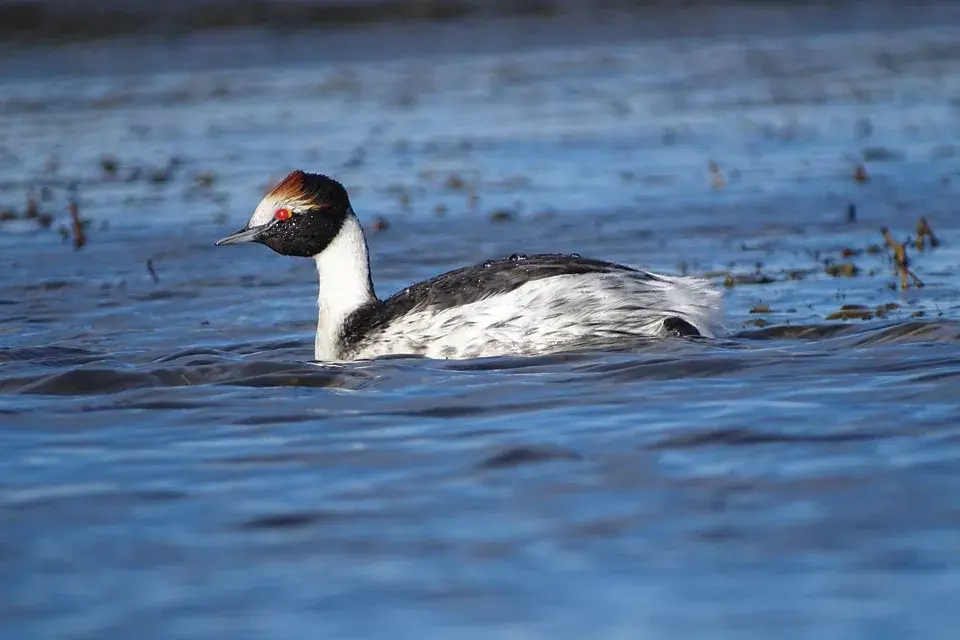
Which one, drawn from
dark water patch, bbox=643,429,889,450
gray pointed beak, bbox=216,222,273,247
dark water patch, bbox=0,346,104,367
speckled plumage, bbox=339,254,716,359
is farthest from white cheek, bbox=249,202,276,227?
dark water patch, bbox=643,429,889,450

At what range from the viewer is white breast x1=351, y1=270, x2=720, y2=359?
9391 mm

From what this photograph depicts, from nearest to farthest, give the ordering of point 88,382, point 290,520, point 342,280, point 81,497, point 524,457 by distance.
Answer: point 290,520, point 81,497, point 524,457, point 88,382, point 342,280

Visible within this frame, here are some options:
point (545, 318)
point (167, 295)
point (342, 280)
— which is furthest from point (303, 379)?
point (167, 295)

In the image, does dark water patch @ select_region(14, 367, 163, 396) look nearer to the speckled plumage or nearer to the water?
the water

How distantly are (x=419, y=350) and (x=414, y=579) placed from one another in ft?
12.1

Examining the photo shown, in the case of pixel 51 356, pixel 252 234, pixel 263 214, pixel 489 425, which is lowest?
pixel 489 425

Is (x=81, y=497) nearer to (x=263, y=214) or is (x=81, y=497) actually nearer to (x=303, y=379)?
(x=303, y=379)

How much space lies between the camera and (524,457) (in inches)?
289

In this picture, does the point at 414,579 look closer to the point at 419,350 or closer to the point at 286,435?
the point at 286,435

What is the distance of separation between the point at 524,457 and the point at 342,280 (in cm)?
307

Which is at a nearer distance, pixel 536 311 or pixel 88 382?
pixel 88 382

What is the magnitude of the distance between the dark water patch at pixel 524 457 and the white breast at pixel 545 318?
1.99m

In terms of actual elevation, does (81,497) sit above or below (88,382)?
below

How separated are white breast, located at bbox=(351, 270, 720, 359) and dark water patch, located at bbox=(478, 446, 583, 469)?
1.99 meters
